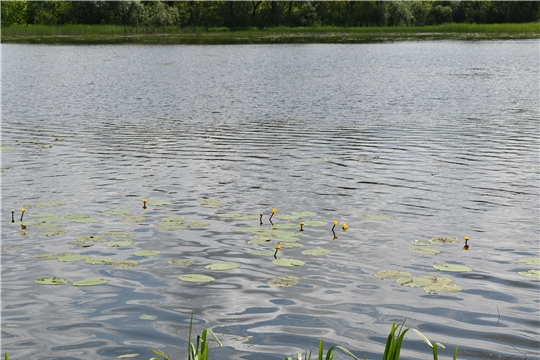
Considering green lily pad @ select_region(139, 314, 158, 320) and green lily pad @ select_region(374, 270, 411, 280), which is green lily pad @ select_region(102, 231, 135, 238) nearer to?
green lily pad @ select_region(139, 314, 158, 320)

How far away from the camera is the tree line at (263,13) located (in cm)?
9188

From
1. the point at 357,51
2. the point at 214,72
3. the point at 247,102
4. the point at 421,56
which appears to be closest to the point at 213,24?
the point at 357,51

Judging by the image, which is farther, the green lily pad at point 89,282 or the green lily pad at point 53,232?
the green lily pad at point 53,232

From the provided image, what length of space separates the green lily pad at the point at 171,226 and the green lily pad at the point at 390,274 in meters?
3.51

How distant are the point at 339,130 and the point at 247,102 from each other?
8.28 meters

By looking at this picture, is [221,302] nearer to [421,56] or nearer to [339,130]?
[339,130]

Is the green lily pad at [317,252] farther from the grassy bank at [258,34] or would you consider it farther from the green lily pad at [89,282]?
the grassy bank at [258,34]

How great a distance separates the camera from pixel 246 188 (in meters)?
13.6

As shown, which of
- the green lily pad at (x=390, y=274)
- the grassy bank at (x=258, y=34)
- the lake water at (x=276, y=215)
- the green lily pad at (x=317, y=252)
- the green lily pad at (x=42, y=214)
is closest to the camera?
the lake water at (x=276, y=215)

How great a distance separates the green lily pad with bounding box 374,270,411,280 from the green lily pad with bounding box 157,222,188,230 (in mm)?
3513

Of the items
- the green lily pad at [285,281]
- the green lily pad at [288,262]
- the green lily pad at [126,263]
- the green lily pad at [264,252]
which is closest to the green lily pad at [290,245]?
the green lily pad at [264,252]

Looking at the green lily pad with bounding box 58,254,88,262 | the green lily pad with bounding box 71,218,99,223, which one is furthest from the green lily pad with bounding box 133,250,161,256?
the green lily pad with bounding box 71,218,99,223

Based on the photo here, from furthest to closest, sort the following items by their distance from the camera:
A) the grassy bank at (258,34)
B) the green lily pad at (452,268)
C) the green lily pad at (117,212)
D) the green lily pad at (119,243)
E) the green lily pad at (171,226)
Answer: the grassy bank at (258,34)
the green lily pad at (117,212)
the green lily pad at (171,226)
the green lily pad at (119,243)
the green lily pad at (452,268)

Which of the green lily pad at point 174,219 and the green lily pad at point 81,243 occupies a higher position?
the green lily pad at point 174,219
